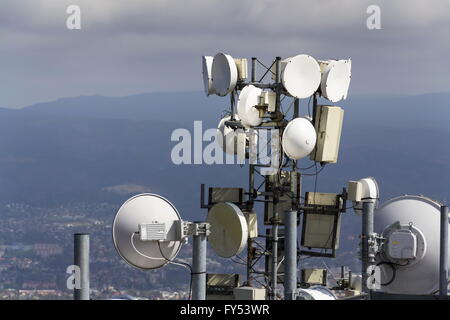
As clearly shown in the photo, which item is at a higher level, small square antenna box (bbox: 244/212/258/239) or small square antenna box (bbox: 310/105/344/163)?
small square antenna box (bbox: 310/105/344/163)

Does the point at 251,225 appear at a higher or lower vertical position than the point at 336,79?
lower

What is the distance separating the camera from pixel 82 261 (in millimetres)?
24641

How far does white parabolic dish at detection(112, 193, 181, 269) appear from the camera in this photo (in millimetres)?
26062

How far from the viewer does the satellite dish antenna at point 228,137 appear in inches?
1480

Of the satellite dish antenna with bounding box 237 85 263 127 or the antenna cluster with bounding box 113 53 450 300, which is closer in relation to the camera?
the antenna cluster with bounding box 113 53 450 300

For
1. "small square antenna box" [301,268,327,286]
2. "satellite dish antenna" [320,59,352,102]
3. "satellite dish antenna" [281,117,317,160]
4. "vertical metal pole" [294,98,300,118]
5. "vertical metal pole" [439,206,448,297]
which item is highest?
"satellite dish antenna" [320,59,352,102]

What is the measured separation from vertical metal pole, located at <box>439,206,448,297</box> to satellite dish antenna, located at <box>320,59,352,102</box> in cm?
653

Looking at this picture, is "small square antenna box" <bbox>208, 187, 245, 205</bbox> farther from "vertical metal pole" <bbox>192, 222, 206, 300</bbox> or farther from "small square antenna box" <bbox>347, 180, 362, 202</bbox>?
"vertical metal pole" <bbox>192, 222, 206, 300</bbox>

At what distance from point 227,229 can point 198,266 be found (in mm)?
9274

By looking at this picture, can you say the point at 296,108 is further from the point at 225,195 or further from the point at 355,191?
the point at 225,195

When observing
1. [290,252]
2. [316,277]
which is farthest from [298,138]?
[290,252]

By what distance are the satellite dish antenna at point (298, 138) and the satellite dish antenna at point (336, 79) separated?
4.62ft

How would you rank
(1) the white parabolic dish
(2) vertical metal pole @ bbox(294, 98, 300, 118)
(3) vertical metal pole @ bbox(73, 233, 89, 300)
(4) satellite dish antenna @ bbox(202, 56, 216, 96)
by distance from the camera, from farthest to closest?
(4) satellite dish antenna @ bbox(202, 56, 216, 96), (2) vertical metal pole @ bbox(294, 98, 300, 118), (1) the white parabolic dish, (3) vertical metal pole @ bbox(73, 233, 89, 300)

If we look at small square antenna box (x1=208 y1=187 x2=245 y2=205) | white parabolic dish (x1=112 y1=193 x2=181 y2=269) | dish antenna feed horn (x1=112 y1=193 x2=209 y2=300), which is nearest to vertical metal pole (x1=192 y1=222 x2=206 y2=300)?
dish antenna feed horn (x1=112 y1=193 x2=209 y2=300)
